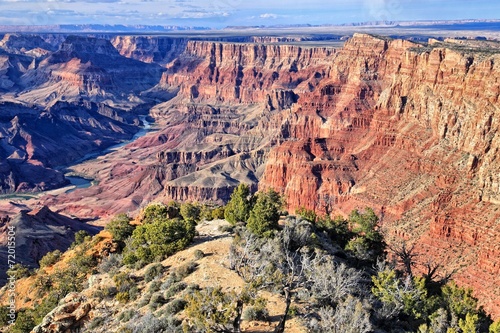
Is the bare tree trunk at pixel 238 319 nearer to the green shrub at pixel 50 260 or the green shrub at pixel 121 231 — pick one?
the green shrub at pixel 121 231

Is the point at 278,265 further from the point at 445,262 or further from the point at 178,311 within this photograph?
the point at 445,262

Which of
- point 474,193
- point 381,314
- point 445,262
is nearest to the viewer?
point 381,314

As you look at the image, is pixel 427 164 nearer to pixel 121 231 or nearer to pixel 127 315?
pixel 121 231

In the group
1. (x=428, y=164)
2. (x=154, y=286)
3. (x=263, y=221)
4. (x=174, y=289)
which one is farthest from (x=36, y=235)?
(x=428, y=164)

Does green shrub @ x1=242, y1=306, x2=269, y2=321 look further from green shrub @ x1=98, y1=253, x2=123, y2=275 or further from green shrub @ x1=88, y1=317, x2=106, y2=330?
green shrub @ x1=98, y1=253, x2=123, y2=275

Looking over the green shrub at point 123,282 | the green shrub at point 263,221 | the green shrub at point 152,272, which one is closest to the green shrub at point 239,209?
the green shrub at point 263,221

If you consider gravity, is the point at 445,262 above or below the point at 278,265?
below

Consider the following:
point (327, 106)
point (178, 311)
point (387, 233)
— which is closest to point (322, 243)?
point (178, 311)

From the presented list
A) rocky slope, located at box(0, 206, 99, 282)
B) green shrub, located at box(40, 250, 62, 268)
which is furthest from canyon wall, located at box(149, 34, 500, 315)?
green shrub, located at box(40, 250, 62, 268)

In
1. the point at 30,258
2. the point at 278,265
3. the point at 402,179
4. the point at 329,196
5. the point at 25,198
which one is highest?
the point at 278,265

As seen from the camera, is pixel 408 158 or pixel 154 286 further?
pixel 408 158

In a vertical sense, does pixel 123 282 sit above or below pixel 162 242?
below
